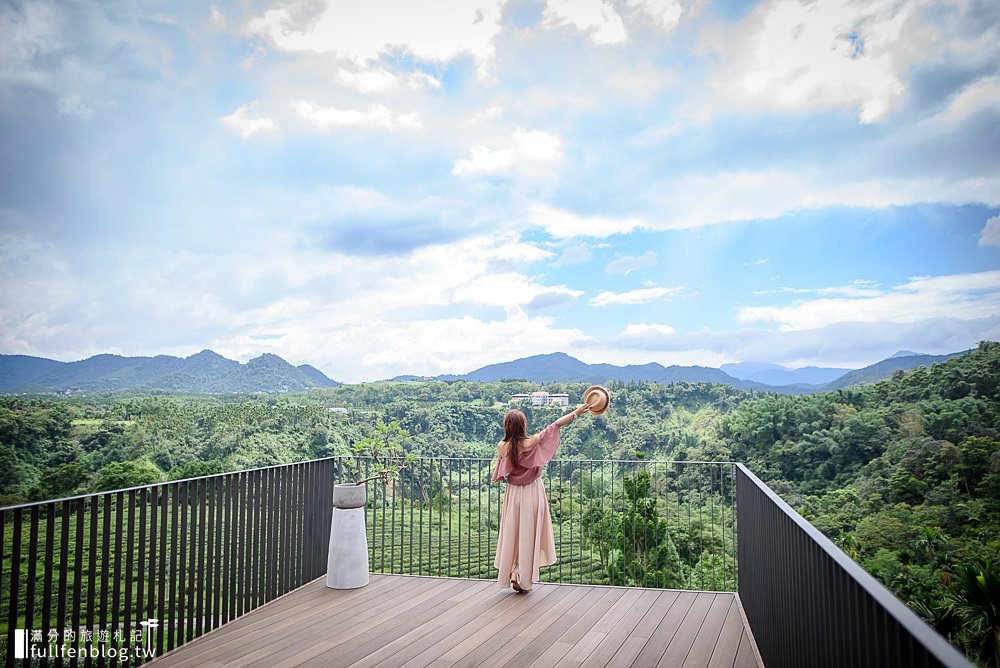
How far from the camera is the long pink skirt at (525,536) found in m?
5.34

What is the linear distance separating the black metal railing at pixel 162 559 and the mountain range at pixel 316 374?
16.5 meters

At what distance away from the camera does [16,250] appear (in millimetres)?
21094

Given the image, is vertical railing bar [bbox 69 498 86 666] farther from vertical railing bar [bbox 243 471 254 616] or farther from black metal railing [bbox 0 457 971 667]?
vertical railing bar [bbox 243 471 254 616]

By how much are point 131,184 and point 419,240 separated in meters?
9.90

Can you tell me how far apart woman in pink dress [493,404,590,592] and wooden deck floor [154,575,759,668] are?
0.19 m

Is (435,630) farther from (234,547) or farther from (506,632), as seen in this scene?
(234,547)

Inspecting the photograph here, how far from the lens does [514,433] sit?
541cm

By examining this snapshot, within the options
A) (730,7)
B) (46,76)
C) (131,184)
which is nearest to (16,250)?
(131,184)

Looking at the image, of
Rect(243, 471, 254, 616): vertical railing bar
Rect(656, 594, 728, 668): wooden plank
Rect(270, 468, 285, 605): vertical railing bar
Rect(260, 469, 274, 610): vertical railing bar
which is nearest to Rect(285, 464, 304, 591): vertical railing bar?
Rect(270, 468, 285, 605): vertical railing bar

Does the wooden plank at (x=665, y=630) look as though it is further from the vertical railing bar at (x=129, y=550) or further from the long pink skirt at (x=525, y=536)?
the vertical railing bar at (x=129, y=550)

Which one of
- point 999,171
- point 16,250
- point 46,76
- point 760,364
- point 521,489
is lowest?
point 521,489

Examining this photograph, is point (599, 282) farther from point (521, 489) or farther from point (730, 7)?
point (521, 489)

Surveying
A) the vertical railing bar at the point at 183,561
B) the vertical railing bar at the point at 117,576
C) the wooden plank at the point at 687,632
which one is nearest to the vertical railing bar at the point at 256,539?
the vertical railing bar at the point at 183,561

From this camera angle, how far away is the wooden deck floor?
3.86 metres
